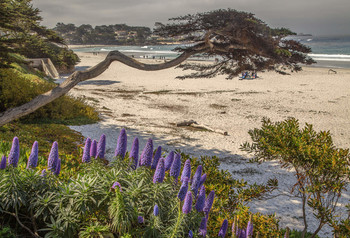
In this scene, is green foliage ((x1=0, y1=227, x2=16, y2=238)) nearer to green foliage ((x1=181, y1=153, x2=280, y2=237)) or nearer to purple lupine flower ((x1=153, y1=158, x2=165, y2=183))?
purple lupine flower ((x1=153, y1=158, x2=165, y2=183))

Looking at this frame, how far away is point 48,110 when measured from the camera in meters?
12.3

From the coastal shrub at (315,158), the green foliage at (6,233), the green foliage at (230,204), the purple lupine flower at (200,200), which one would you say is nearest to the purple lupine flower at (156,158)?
the purple lupine flower at (200,200)

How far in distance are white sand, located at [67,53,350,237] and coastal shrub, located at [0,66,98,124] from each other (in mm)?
1071

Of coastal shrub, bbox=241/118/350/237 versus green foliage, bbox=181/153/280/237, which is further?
green foliage, bbox=181/153/280/237

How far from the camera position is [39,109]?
1174 cm

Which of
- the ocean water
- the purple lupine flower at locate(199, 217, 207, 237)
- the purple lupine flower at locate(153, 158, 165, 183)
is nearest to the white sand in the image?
the purple lupine flower at locate(199, 217, 207, 237)

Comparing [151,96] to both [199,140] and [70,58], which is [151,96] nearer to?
[199,140]

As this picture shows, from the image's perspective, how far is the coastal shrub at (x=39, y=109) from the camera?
11.2 metres

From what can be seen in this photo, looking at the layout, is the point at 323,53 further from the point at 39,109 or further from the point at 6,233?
Result: the point at 6,233

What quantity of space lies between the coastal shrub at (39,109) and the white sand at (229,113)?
42.2 inches

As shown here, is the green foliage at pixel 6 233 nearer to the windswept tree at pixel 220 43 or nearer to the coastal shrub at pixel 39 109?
the windswept tree at pixel 220 43

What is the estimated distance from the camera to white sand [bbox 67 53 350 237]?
9.66m

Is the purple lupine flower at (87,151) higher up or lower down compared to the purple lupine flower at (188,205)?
higher up

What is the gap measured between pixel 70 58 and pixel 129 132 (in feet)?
98.7
